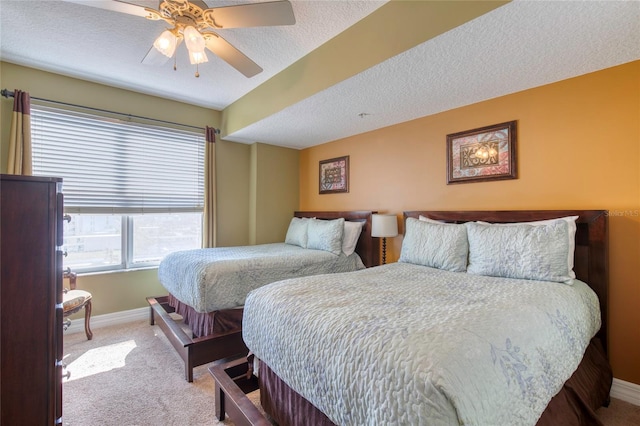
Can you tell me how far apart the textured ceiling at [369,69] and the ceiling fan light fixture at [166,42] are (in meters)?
0.48

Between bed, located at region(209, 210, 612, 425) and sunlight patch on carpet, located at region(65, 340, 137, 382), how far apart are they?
4.19ft

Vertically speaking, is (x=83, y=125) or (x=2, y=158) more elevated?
(x=83, y=125)

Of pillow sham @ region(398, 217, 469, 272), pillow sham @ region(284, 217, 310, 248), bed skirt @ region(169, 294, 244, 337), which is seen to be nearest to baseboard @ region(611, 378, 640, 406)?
pillow sham @ region(398, 217, 469, 272)

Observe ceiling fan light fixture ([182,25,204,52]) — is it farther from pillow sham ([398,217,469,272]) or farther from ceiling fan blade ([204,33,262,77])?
pillow sham ([398,217,469,272])

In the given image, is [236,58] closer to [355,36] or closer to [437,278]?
[355,36]

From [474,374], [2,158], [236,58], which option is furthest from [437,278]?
[2,158]

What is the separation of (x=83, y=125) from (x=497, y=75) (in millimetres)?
4035

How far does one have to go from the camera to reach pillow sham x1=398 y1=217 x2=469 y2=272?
2287 mm

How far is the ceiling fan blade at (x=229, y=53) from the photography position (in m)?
1.84

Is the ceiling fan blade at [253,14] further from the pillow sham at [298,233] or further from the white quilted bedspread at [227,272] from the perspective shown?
the pillow sham at [298,233]

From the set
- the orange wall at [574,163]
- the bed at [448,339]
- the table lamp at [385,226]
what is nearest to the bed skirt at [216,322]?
the bed at [448,339]

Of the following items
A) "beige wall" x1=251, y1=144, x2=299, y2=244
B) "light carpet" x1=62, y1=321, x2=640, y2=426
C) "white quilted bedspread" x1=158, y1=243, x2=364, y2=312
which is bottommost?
"light carpet" x1=62, y1=321, x2=640, y2=426

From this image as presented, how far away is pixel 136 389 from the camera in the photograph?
206 cm

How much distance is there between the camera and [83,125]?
3.09 m
